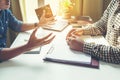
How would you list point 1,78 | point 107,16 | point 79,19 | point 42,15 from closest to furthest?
point 1,78
point 107,16
point 42,15
point 79,19

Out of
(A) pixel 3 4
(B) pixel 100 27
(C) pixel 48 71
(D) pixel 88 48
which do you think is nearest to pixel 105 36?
(B) pixel 100 27

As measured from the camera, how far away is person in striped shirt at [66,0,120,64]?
1.11 m

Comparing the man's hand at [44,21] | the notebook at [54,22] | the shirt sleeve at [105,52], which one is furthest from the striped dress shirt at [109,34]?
the man's hand at [44,21]

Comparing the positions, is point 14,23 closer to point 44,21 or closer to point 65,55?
point 44,21

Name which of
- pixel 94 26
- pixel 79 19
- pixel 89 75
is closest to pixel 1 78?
pixel 89 75

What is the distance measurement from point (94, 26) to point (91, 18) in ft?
1.46

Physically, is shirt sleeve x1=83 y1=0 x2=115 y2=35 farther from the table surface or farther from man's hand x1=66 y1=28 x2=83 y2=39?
the table surface

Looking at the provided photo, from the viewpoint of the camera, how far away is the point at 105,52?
1118 millimetres

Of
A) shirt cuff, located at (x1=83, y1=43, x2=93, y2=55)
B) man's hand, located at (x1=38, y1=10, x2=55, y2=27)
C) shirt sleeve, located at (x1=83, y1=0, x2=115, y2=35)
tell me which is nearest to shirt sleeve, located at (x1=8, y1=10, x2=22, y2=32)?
man's hand, located at (x1=38, y1=10, x2=55, y2=27)

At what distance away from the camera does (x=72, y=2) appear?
202 centimetres

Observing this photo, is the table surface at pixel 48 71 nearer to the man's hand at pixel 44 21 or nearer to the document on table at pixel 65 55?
the document on table at pixel 65 55

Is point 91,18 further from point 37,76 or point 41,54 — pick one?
point 37,76

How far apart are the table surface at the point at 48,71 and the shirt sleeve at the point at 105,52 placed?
30mm

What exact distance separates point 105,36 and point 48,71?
2.36 feet
